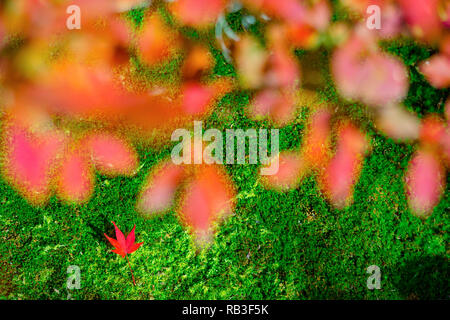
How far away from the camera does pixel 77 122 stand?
6.82 ft

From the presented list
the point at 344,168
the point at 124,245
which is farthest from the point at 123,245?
the point at 344,168

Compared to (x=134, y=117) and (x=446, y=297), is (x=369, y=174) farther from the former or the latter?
(x=134, y=117)

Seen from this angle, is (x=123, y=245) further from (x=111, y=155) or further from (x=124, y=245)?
(x=111, y=155)

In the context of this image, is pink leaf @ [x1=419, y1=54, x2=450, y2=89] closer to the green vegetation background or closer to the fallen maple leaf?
the green vegetation background

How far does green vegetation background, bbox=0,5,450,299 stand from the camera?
179 cm

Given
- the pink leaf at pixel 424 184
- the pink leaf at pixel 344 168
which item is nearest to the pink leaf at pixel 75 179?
the pink leaf at pixel 344 168

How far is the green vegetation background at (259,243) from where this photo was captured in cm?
179

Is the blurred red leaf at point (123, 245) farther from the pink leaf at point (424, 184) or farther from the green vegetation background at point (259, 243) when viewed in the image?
the pink leaf at point (424, 184)

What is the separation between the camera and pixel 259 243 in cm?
188

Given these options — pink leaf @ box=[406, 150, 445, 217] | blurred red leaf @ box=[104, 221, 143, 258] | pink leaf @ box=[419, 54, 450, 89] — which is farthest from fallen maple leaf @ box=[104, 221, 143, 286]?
pink leaf @ box=[419, 54, 450, 89]

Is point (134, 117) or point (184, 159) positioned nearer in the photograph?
point (184, 159)

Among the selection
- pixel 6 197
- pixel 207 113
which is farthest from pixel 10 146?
pixel 207 113

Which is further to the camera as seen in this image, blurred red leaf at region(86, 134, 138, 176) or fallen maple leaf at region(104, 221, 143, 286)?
blurred red leaf at region(86, 134, 138, 176)
